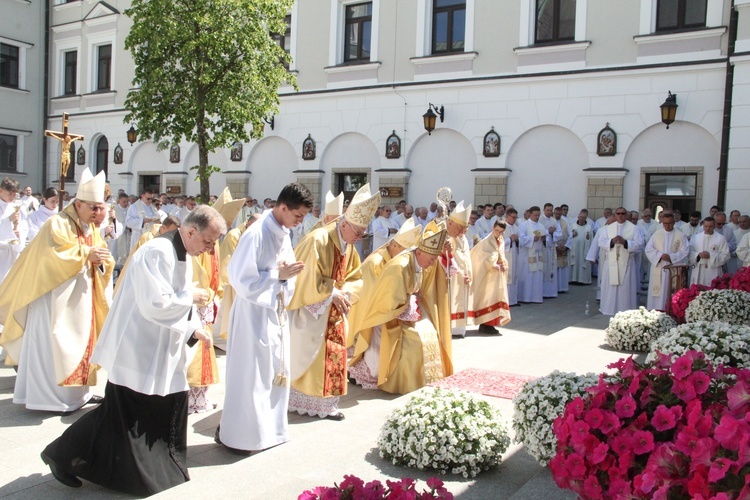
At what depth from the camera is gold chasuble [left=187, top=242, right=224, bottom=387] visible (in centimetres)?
588

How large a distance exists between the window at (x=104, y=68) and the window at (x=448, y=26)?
12.5 metres

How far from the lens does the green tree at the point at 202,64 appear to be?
1205 cm

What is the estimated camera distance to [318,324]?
19.2 feet

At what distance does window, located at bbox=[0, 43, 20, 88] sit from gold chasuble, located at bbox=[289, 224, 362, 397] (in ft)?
78.6

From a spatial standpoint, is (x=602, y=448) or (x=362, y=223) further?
(x=362, y=223)

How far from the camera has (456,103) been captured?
18.2 meters

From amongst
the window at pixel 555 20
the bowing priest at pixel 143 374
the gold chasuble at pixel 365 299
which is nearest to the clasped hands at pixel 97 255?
the bowing priest at pixel 143 374

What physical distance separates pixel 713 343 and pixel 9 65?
26454mm

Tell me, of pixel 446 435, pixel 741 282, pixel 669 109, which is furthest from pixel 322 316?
pixel 669 109

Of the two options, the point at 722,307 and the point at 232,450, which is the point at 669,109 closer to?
the point at 722,307

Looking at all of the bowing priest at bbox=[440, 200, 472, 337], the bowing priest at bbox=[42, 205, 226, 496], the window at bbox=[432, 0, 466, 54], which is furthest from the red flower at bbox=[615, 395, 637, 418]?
the window at bbox=[432, 0, 466, 54]

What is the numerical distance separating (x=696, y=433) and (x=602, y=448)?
42 cm

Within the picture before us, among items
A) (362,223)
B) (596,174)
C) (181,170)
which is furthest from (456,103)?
(362,223)

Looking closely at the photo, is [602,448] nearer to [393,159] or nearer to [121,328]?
[121,328]
